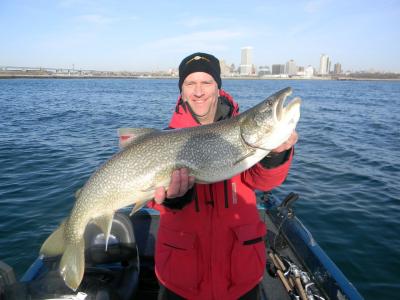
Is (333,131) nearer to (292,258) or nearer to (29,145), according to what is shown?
(292,258)

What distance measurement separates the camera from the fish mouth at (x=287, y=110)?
306 cm

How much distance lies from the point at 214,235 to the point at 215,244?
0.09m

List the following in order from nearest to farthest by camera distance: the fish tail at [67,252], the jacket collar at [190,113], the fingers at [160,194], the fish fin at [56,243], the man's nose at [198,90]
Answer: the fingers at [160,194], the fish tail at [67,252], the fish fin at [56,243], the man's nose at [198,90], the jacket collar at [190,113]

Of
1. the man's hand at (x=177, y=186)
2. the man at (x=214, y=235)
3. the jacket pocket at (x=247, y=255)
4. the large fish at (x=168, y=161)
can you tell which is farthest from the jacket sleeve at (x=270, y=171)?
the man's hand at (x=177, y=186)

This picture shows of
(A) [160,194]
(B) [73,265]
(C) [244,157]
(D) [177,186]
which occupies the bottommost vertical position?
(B) [73,265]

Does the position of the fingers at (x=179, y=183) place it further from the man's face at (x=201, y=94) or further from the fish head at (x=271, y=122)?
the man's face at (x=201, y=94)

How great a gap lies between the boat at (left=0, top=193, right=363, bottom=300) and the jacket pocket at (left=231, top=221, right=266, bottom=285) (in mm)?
1607

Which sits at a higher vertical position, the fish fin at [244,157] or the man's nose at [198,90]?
the man's nose at [198,90]

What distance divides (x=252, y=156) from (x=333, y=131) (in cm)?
1897

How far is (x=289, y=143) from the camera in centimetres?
314

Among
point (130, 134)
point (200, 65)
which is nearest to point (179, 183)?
point (130, 134)

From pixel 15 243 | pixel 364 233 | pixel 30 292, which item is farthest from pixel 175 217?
pixel 364 233

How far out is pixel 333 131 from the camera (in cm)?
2034

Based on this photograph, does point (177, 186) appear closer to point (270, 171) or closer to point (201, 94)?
point (270, 171)
